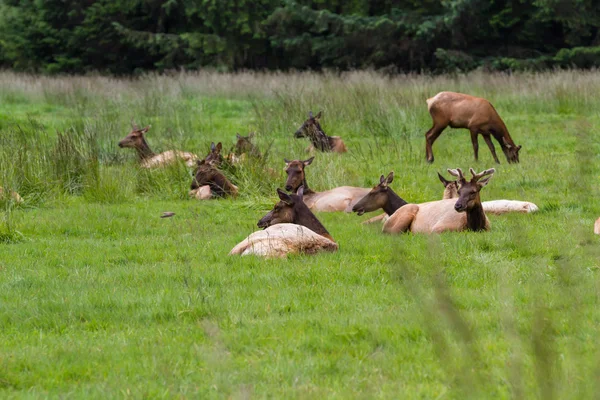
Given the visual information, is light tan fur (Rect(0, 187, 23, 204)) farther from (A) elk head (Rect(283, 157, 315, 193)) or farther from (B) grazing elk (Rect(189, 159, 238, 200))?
Result: (A) elk head (Rect(283, 157, 315, 193))

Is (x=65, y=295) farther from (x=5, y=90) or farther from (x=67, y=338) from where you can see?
(x=5, y=90)

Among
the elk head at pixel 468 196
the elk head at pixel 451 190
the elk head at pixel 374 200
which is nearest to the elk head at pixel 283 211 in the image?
the elk head at pixel 374 200

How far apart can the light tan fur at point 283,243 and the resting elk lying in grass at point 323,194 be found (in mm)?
3236

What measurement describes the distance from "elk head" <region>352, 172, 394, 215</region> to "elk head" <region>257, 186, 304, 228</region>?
1.43 m

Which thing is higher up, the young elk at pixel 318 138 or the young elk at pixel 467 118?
the young elk at pixel 467 118

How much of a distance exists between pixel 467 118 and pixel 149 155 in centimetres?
548

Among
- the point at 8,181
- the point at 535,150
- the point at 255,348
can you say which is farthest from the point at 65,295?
the point at 535,150

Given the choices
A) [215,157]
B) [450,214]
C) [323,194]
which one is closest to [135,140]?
[215,157]

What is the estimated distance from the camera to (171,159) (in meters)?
14.6

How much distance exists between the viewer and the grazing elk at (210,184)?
13.5 meters

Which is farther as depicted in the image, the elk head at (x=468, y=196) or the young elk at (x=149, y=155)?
the young elk at (x=149, y=155)

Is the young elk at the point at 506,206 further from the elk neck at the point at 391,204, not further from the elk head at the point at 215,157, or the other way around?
the elk head at the point at 215,157

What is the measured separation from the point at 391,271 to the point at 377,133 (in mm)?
11319

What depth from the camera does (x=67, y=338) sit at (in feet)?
19.5
